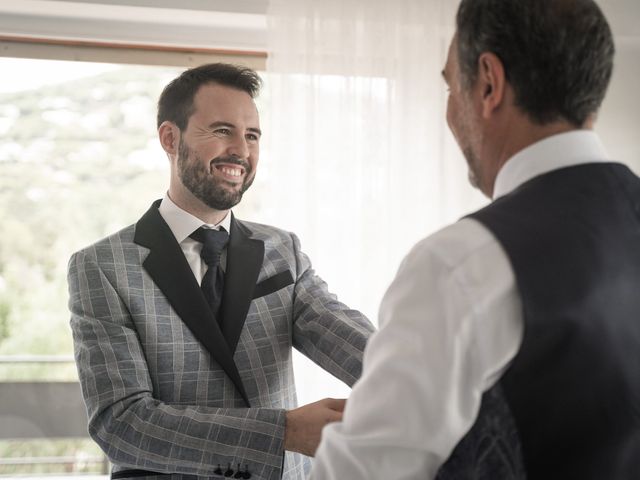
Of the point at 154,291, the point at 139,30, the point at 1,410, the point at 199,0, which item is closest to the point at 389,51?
the point at 199,0

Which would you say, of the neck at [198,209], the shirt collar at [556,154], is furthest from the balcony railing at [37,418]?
the shirt collar at [556,154]

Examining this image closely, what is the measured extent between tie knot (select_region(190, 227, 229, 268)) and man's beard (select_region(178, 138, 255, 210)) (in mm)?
76

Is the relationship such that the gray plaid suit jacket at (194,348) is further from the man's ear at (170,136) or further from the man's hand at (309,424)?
the man's ear at (170,136)

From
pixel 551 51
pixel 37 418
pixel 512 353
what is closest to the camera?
pixel 512 353

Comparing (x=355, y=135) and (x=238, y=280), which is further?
(x=355, y=135)

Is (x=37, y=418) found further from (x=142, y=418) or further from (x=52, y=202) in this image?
(x=142, y=418)

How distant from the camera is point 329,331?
1.78m

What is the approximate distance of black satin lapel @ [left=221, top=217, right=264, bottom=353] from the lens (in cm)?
178

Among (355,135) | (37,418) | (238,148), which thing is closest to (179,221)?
(238,148)

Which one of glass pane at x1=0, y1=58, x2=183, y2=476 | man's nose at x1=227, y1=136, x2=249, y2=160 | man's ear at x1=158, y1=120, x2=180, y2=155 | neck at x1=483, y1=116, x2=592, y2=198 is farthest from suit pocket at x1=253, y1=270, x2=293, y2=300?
glass pane at x1=0, y1=58, x2=183, y2=476

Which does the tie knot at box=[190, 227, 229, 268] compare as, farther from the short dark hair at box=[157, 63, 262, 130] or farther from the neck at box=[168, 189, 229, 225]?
the short dark hair at box=[157, 63, 262, 130]

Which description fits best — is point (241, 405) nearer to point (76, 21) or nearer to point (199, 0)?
point (199, 0)

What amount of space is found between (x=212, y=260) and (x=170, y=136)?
0.45 m

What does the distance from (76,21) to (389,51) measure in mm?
1369
